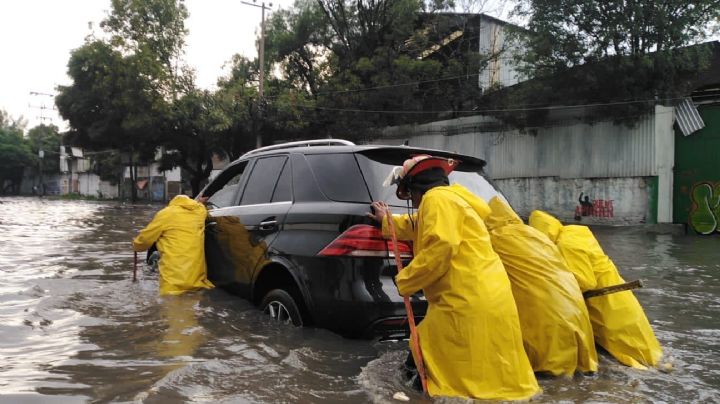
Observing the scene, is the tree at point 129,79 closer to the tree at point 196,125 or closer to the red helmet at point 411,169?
the tree at point 196,125

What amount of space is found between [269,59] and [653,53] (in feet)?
68.9

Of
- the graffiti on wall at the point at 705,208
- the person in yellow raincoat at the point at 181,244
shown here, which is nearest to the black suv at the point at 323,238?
the person in yellow raincoat at the point at 181,244

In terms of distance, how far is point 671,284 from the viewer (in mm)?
7918

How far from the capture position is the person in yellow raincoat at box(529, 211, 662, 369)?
3715 mm

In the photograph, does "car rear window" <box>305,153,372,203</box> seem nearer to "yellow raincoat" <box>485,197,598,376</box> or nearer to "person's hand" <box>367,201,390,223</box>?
"person's hand" <box>367,201,390,223</box>

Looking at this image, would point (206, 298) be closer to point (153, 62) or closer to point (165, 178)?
point (153, 62)

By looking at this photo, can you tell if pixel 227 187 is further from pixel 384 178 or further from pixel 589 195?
pixel 589 195

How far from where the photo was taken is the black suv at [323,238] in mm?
3523

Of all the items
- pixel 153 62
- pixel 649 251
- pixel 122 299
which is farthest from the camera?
pixel 153 62

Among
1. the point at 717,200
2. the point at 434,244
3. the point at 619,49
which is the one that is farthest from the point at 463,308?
the point at 619,49

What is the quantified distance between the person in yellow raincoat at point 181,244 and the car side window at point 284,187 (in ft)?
5.11

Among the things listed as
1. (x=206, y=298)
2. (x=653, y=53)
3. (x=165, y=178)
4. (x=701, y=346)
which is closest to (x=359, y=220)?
(x=206, y=298)

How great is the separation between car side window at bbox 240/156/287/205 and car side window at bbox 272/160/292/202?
74 millimetres

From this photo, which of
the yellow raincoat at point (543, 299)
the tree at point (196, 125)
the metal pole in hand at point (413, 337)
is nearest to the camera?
the metal pole in hand at point (413, 337)
